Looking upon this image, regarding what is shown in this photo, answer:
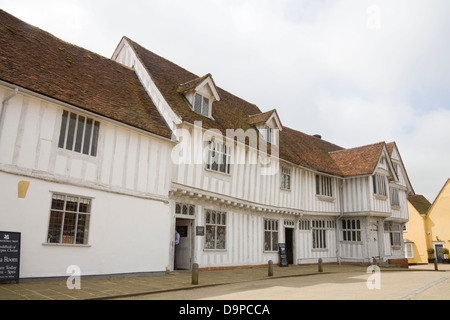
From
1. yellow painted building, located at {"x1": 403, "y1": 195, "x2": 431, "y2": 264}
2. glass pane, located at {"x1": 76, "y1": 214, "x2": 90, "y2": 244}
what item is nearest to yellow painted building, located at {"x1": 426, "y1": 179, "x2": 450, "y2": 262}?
yellow painted building, located at {"x1": 403, "y1": 195, "x2": 431, "y2": 264}

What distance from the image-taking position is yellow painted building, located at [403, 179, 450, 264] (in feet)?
104

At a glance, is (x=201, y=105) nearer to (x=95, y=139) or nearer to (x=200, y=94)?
(x=200, y=94)

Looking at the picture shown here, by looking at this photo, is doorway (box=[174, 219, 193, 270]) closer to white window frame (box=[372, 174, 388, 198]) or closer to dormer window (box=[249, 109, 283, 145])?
dormer window (box=[249, 109, 283, 145])

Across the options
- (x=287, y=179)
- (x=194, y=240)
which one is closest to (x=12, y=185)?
(x=194, y=240)

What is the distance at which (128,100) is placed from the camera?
13266mm

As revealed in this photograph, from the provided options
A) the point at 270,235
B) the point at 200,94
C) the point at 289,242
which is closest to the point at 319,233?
the point at 289,242

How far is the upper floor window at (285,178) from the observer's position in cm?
1898

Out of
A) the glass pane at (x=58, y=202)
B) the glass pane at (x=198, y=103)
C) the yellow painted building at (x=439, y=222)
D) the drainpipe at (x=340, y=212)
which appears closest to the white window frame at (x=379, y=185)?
the drainpipe at (x=340, y=212)

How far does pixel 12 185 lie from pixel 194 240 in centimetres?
707

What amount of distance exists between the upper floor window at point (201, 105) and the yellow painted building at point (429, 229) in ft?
88.5

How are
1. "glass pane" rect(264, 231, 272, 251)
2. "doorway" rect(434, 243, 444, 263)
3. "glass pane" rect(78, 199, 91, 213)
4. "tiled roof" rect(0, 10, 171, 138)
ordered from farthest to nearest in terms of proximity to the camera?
"doorway" rect(434, 243, 444, 263) → "glass pane" rect(264, 231, 272, 251) → "glass pane" rect(78, 199, 91, 213) → "tiled roof" rect(0, 10, 171, 138)

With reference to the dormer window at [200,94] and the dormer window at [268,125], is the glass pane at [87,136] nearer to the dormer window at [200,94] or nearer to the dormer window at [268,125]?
the dormer window at [200,94]

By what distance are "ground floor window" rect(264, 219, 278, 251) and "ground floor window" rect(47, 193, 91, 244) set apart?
9.90 meters

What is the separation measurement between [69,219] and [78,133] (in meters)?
2.62
